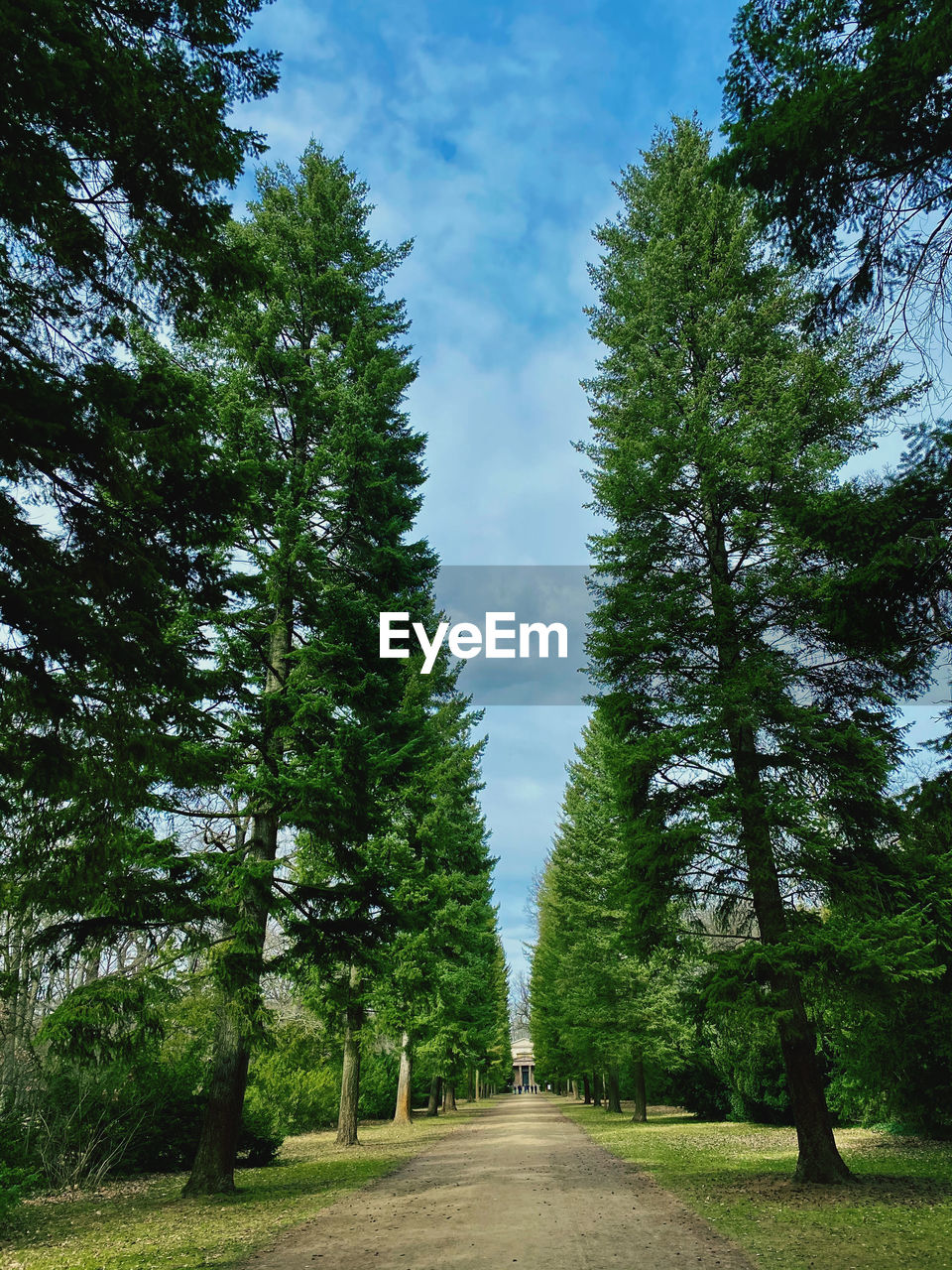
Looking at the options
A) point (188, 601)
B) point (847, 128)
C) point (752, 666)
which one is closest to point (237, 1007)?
point (188, 601)

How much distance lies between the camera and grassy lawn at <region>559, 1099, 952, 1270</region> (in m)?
6.40

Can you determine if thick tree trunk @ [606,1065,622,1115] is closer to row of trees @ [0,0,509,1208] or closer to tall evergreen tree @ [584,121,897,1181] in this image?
row of trees @ [0,0,509,1208]

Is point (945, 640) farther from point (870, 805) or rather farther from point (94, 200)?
point (94, 200)

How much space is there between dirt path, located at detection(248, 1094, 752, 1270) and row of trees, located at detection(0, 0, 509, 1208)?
259 cm

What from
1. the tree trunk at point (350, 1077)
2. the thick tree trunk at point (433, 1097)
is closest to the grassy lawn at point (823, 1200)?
the tree trunk at point (350, 1077)

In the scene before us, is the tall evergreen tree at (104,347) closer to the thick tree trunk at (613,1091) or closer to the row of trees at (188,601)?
the row of trees at (188,601)

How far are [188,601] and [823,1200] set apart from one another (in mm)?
9940

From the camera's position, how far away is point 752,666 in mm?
10500

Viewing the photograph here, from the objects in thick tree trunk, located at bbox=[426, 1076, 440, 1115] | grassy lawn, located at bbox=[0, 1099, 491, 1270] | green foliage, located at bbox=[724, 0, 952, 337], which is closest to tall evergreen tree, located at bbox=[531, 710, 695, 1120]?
thick tree trunk, located at bbox=[426, 1076, 440, 1115]

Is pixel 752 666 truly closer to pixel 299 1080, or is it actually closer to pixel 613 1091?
pixel 299 1080

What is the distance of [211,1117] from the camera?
10.2m

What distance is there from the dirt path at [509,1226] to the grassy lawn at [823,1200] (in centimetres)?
42

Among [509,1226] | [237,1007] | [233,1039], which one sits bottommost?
[509,1226]

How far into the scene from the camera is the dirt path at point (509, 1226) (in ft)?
21.2
